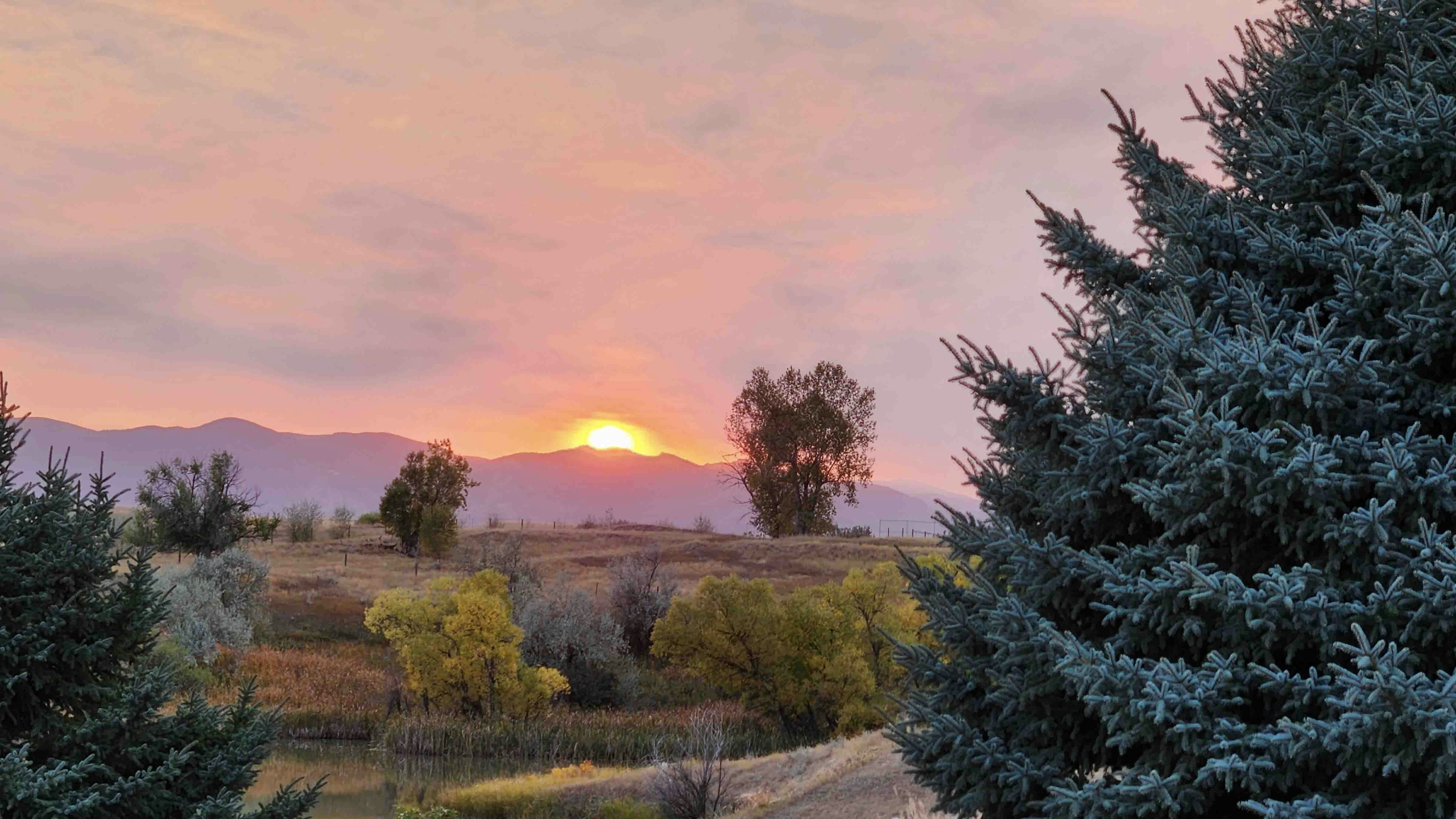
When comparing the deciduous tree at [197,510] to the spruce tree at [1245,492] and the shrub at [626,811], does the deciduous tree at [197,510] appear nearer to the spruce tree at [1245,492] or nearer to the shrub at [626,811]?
the shrub at [626,811]

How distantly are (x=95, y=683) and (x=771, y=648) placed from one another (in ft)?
88.0

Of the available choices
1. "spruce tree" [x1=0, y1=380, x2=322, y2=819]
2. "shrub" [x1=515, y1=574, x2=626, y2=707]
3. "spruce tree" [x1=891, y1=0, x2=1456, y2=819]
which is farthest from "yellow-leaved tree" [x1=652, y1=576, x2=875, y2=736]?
"spruce tree" [x1=891, y1=0, x2=1456, y2=819]

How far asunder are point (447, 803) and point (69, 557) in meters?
20.4

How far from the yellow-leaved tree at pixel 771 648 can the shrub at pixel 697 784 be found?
807cm

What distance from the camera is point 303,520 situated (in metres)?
82.9

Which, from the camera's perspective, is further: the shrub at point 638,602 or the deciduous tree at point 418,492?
the deciduous tree at point 418,492

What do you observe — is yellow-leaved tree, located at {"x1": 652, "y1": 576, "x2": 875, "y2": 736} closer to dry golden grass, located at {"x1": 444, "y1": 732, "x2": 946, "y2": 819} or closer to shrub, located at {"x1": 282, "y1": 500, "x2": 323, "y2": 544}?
dry golden grass, located at {"x1": 444, "y1": 732, "x2": 946, "y2": 819}

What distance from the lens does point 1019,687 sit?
632cm

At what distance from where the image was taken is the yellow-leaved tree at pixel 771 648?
1337 inches

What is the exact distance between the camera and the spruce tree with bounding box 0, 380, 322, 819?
783 cm

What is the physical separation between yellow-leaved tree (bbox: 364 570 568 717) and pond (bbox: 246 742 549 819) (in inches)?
116

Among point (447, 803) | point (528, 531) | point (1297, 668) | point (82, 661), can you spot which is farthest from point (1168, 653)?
point (528, 531)

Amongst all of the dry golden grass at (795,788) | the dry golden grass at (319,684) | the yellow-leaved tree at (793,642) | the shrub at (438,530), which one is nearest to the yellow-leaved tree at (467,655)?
the dry golden grass at (319,684)

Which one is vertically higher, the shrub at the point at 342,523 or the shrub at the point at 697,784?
the shrub at the point at 342,523
